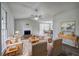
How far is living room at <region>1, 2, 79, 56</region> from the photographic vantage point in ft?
5.84

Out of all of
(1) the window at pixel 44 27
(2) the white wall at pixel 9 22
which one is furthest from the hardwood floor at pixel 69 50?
(2) the white wall at pixel 9 22

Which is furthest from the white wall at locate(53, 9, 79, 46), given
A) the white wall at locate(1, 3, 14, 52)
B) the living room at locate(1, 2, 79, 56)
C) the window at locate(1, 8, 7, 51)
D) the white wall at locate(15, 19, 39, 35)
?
the window at locate(1, 8, 7, 51)

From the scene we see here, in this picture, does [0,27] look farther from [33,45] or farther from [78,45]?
[78,45]

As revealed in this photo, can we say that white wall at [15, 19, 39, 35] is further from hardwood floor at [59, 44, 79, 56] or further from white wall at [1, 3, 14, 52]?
hardwood floor at [59, 44, 79, 56]

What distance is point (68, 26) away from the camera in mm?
1827

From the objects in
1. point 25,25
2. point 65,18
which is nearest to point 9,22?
point 25,25

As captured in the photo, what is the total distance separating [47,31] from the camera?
1845 mm

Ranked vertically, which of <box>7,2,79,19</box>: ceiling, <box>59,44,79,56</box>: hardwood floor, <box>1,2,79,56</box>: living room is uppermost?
<box>7,2,79,19</box>: ceiling

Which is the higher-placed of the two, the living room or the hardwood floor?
the living room

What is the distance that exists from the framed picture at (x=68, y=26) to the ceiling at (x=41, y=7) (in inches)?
10.6

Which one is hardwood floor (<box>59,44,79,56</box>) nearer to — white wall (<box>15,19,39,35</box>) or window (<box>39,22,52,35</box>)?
window (<box>39,22,52,35</box>)

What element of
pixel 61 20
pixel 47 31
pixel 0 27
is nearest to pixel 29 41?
pixel 47 31

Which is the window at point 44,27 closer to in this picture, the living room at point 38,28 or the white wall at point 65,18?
the living room at point 38,28

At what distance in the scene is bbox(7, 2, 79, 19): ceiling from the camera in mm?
1781
